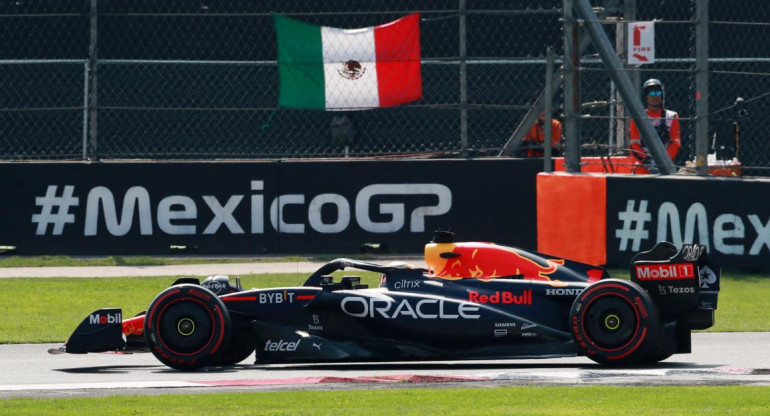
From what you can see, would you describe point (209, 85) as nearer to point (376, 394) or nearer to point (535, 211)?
point (535, 211)

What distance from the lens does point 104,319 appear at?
9.88m

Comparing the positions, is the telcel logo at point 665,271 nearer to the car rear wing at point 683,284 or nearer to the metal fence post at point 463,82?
the car rear wing at point 683,284

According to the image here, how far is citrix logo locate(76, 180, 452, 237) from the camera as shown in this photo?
16578 millimetres

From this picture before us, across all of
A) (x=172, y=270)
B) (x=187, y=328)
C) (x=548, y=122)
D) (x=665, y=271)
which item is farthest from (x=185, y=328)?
(x=548, y=122)

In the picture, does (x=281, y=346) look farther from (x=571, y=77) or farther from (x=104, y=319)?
(x=571, y=77)

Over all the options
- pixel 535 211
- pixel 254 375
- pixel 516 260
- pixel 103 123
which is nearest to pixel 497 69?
pixel 535 211

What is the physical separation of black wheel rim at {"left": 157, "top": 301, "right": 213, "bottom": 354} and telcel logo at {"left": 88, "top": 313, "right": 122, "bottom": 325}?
34 centimetres

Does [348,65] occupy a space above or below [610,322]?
above

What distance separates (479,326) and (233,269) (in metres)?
6.26

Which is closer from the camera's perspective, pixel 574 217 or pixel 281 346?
pixel 281 346

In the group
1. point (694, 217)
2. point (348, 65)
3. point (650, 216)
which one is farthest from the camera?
point (348, 65)

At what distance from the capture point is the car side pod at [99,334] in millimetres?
9867

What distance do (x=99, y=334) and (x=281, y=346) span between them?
1.26 m

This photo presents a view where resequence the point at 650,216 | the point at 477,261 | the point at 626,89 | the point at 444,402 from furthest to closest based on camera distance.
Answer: the point at 626,89
the point at 650,216
the point at 477,261
the point at 444,402
